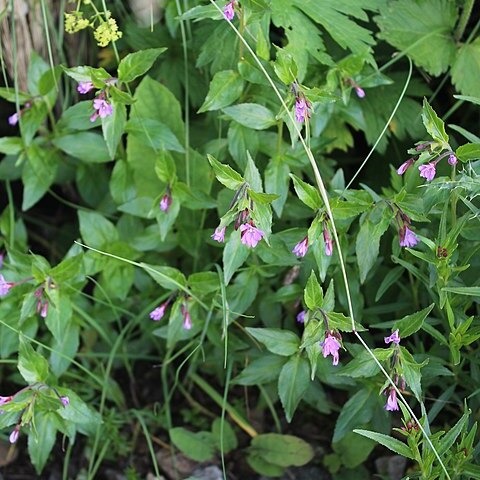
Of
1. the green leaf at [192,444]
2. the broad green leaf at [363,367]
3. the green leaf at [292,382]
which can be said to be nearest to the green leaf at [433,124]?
the broad green leaf at [363,367]

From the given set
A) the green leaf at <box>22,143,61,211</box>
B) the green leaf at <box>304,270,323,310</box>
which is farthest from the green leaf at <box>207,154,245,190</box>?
the green leaf at <box>22,143,61,211</box>

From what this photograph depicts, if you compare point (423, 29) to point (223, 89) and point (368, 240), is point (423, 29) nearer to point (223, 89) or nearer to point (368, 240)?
point (223, 89)

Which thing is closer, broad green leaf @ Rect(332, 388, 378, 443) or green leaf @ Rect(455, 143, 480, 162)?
green leaf @ Rect(455, 143, 480, 162)

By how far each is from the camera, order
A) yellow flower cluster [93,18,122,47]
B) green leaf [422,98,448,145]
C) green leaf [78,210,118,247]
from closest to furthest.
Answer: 1. green leaf [422,98,448,145]
2. yellow flower cluster [93,18,122,47]
3. green leaf [78,210,118,247]

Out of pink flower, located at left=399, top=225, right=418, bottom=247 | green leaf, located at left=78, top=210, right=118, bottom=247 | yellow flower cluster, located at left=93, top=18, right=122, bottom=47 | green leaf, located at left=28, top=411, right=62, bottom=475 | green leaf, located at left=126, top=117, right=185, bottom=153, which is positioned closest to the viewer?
pink flower, located at left=399, top=225, right=418, bottom=247

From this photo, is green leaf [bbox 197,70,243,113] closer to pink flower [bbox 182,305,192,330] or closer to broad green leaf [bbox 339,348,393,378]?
pink flower [bbox 182,305,192,330]

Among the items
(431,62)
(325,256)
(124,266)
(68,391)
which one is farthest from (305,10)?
(68,391)

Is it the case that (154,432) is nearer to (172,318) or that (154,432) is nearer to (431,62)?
(172,318)
